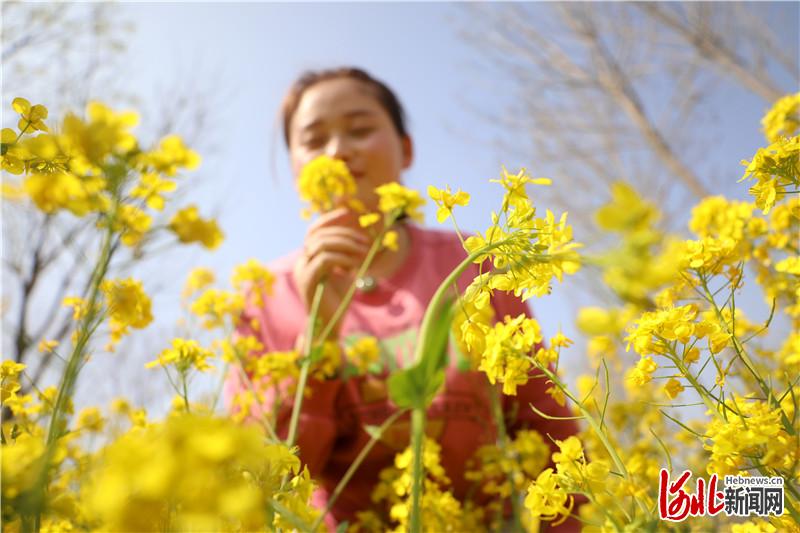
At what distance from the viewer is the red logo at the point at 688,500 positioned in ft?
1.47

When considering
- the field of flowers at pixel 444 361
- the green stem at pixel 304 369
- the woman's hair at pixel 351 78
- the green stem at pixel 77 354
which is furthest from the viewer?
the woman's hair at pixel 351 78

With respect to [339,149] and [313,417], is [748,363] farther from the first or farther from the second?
[339,149]

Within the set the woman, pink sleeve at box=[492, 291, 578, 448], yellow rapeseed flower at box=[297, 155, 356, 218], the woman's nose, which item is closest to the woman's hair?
the woman

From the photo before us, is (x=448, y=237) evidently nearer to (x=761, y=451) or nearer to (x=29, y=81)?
(x=761, y=451)

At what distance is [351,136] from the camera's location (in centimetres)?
142

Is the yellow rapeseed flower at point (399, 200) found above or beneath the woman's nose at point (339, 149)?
beneath

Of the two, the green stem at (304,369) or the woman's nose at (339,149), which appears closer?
the green stem at (304,369)

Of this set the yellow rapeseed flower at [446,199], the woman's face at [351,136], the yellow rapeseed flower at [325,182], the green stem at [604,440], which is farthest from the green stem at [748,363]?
the woman's face at [351,136]

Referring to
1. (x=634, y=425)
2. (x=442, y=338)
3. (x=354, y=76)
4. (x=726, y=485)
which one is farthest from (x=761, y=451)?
(x=354, y=76)

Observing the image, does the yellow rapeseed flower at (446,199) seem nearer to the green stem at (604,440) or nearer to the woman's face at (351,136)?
the green stem at (604,440)

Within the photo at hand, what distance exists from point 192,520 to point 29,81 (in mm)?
4310

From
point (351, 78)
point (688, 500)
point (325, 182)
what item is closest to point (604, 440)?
point (688, 500)

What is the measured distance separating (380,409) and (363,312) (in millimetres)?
276

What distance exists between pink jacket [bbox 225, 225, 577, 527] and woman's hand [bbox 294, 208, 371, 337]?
16cm
